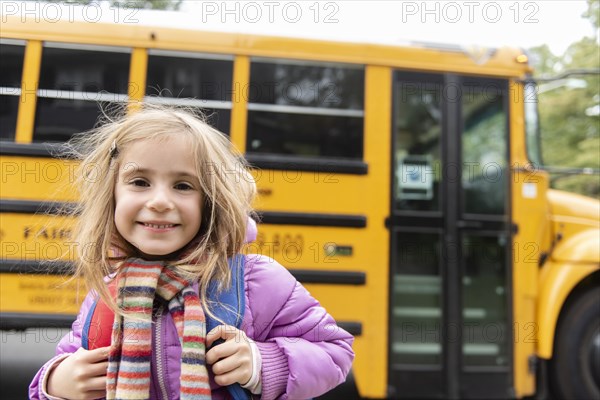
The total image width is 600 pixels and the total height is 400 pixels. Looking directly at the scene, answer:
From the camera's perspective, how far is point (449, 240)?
315cm

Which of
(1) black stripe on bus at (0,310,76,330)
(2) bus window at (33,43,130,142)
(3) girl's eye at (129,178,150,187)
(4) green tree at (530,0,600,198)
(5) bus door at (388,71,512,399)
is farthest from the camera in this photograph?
(4) green tree at (530,0,600,198)

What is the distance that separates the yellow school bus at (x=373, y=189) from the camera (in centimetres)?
282

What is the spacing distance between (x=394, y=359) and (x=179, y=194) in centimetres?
246

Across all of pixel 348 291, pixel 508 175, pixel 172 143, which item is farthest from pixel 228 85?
pixel 172 143

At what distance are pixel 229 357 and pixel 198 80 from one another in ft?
7.68

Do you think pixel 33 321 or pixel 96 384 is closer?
pixel 96 384

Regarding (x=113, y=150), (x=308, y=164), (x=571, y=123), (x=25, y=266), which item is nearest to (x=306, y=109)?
(x=308, y=164)

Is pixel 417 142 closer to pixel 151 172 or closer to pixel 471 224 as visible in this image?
pixel 471 224

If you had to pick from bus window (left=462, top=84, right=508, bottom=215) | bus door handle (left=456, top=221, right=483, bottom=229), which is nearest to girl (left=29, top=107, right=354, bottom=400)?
bus door handle (left=456, top=221, right=483, bottom=229)

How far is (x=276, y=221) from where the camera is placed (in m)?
2.93

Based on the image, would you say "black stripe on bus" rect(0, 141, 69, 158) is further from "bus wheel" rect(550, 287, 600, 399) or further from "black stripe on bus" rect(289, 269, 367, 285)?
"bus wheel" rect(550, 287, 600, 399)

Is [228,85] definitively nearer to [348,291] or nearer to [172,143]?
[348,291]

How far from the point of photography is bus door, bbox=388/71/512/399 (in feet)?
10.1

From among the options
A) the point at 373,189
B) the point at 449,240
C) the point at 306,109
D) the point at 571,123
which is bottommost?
the point at 449,240
